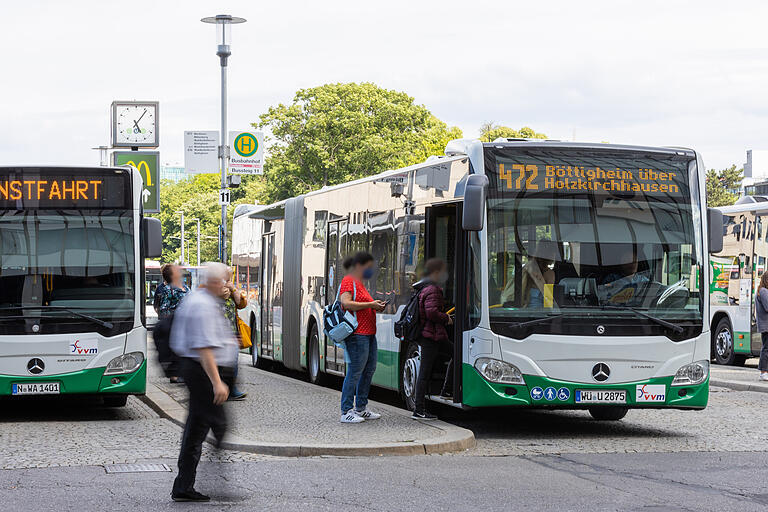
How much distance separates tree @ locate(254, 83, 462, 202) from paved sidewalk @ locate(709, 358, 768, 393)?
117 feet

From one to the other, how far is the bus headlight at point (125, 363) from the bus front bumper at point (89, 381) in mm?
47

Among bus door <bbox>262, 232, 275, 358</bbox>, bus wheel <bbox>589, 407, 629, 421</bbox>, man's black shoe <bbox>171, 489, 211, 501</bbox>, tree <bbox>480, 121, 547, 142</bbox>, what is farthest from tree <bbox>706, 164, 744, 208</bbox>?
man's black shoe <bbox>171, 489, 211, 501</bbox>

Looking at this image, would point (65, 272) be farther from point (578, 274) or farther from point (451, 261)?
point (578, 274)

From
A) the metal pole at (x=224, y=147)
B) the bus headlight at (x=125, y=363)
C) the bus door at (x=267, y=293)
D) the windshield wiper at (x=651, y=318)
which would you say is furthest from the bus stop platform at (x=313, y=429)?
the metal pole at (x=224, y=147)

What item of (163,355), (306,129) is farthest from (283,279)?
(306,129)

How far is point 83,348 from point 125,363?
19.2 inches

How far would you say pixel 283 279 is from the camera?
813 inches

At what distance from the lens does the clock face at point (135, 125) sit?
2598cm

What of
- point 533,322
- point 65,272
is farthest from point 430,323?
point 65,272

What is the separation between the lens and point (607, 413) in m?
14.0

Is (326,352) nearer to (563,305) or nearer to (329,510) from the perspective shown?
(563,305)

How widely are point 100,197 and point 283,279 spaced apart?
7.09 meters

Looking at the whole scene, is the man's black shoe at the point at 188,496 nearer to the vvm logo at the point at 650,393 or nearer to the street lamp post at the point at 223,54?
the vvm logo at the point at 650,393

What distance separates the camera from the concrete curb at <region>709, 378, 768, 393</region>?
17781 mm
